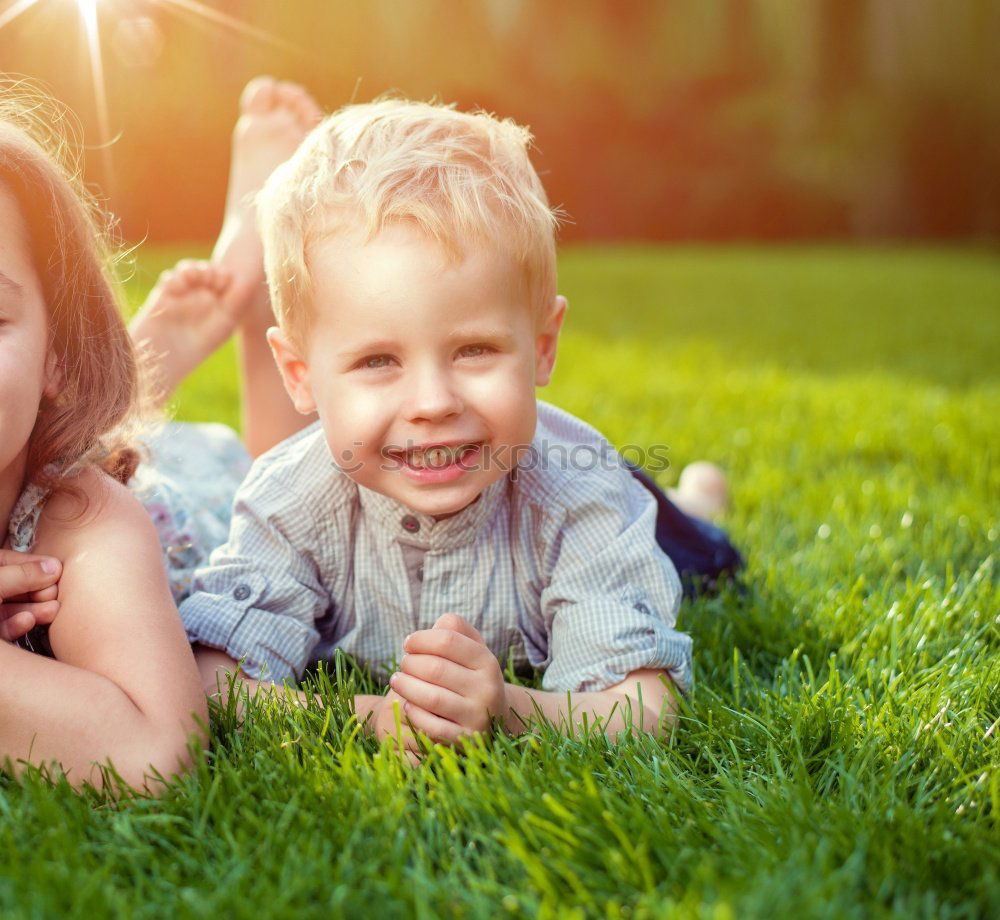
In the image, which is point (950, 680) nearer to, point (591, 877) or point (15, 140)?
point (591, 877)

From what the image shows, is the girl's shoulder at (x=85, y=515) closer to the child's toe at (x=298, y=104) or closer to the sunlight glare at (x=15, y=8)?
the child's toe at (x=298, y=104)

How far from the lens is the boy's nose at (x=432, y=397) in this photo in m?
1.44

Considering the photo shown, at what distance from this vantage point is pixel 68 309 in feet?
5.07

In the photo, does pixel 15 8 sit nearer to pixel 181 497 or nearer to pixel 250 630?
pixel 181 497

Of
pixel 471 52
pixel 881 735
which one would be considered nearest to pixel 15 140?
pixel 881 735

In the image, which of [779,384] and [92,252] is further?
[779,384]

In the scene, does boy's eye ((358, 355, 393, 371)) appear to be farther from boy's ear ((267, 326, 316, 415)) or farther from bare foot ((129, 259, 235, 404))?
bare foot ((129, 259, 235, 404))

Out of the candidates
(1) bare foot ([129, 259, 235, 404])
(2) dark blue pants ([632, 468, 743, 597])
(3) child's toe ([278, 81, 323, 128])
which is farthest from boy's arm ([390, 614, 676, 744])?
(3) child's toe ([278, 81, 323, 128])

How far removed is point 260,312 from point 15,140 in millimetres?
1052

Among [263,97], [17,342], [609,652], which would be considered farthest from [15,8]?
[609,652]

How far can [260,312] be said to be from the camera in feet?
8.25

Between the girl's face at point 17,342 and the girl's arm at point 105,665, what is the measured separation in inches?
5.7

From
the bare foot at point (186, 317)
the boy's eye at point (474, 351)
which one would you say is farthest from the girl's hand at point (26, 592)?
the bare foot at point (186, 317)

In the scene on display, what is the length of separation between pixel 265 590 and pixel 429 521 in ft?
0.89
